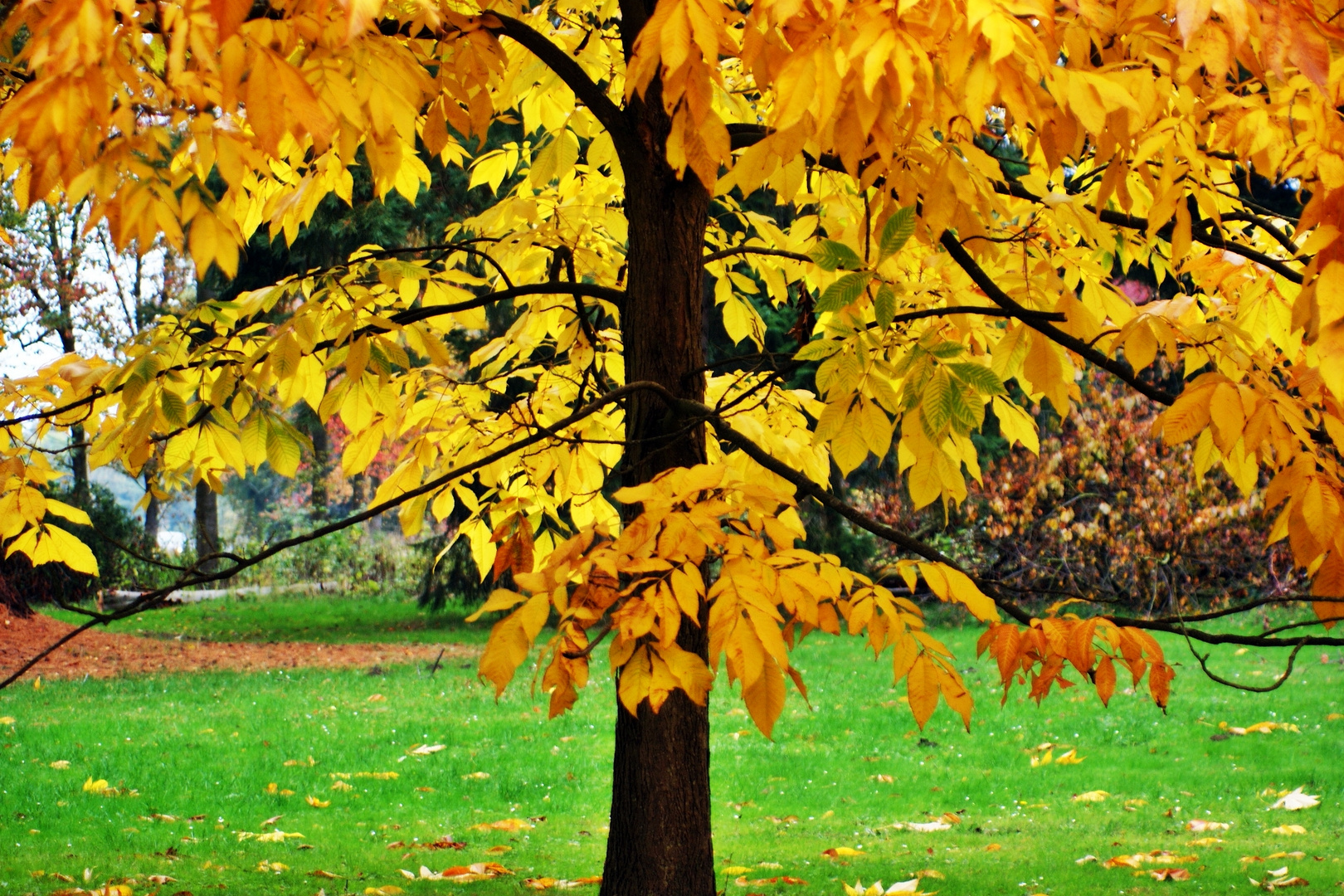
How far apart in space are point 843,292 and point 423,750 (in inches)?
250

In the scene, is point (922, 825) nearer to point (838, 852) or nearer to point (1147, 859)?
point (838, 852)

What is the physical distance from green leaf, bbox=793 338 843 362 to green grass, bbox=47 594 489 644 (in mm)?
11824

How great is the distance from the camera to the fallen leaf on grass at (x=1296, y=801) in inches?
249

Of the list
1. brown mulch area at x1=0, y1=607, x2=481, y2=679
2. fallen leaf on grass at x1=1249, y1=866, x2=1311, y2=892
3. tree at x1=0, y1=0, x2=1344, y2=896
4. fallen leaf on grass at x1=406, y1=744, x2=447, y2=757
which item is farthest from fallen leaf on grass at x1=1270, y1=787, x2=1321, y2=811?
brown mulch area at x1=0, y1=607, x2=481, y2=679

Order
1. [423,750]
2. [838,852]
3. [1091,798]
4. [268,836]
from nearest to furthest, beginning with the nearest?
[838,852] → [268,836] → [1091,798] → [423,750]

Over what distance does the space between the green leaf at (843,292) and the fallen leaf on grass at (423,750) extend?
6.27 meters

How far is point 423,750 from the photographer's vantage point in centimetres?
783

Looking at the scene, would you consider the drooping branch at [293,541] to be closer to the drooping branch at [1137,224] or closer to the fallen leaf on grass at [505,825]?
the drooping branch at [1137,224]

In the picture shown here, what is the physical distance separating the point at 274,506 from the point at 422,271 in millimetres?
45458

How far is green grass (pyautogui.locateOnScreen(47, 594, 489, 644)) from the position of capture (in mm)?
14930

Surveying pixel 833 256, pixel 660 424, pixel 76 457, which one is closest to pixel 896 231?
pixel 833 256

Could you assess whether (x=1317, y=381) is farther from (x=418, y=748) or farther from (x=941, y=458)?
(x=418, y=748)

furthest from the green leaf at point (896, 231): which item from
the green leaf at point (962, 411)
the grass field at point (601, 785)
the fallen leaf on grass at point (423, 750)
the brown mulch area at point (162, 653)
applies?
the brown mulch area at point (162, 653)

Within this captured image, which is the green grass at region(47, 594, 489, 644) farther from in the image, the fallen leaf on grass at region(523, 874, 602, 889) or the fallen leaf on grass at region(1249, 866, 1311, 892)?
the fallen leaf on grass at region(1249, 866, 1311, 892)
